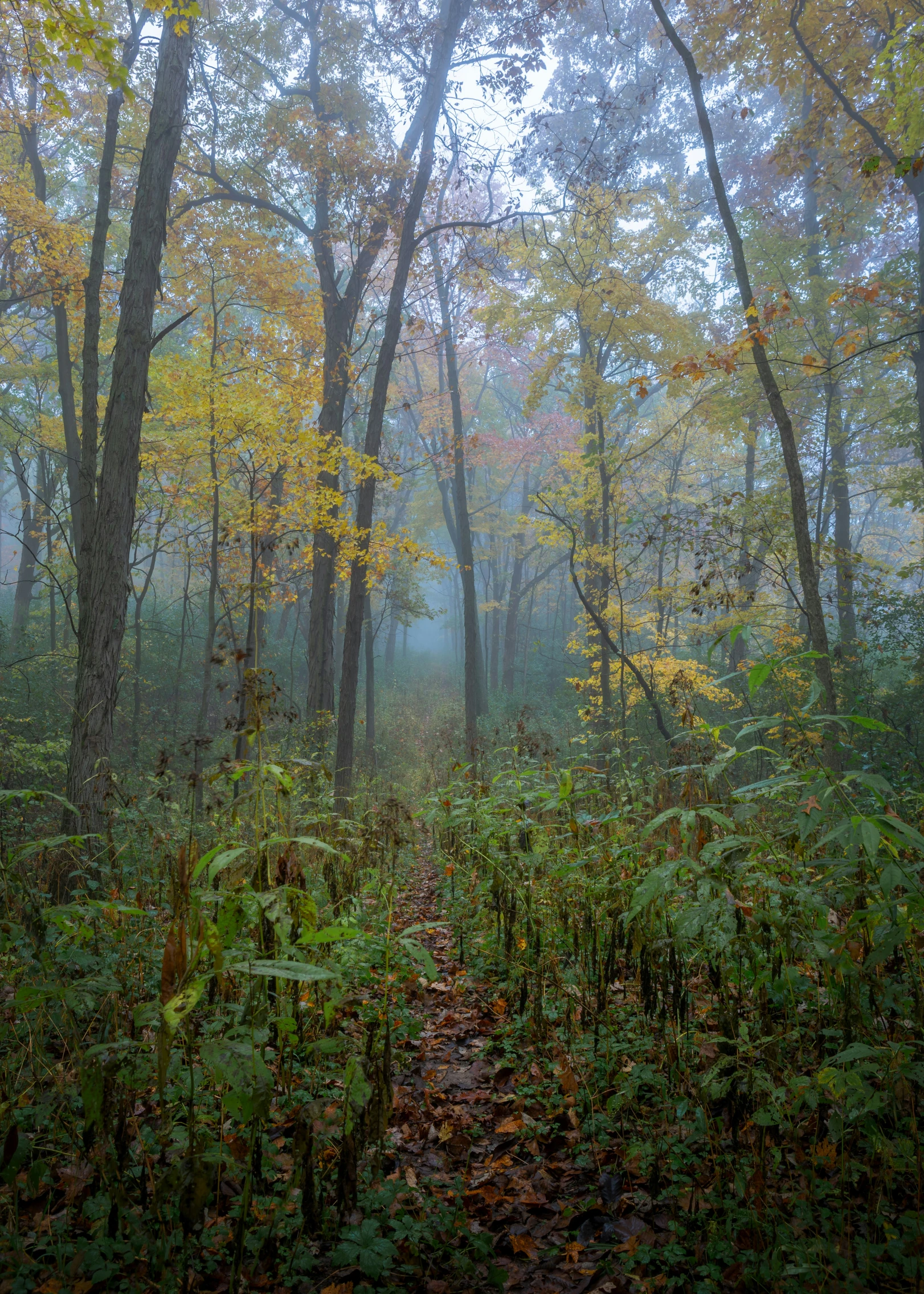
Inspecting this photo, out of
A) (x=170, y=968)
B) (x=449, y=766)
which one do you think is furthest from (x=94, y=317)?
(x=170, y=968)

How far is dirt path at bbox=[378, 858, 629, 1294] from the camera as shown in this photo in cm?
192

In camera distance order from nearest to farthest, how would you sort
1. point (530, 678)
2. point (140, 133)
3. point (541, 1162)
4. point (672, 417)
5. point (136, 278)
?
point (541, 1162) → point (136, 278) → point (140, 133) → point (672, 417) → point (530, 678)

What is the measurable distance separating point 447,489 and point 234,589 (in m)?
7.26

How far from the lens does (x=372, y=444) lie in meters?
9.60

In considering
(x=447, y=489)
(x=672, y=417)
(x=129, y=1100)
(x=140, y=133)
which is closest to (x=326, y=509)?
(x=140, y=133)

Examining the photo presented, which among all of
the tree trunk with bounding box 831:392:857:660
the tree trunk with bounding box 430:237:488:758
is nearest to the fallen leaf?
the tree trunk with bounding box 831:392:857:660

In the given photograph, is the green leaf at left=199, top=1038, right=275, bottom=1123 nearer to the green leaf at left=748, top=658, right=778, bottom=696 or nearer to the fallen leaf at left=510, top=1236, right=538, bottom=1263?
the fallen leaf at left=510, top=1236, right=538, bottom=1263

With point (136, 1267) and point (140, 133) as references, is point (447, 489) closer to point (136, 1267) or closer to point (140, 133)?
point (140, 133)

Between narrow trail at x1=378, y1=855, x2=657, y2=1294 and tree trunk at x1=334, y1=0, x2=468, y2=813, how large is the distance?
20.2ft

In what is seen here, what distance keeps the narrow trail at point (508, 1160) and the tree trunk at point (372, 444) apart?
6165 millimetres

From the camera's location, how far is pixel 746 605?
26.1ft

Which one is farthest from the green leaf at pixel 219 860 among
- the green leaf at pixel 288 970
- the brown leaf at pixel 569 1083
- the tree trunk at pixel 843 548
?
the tree trunk at pixel 843 548

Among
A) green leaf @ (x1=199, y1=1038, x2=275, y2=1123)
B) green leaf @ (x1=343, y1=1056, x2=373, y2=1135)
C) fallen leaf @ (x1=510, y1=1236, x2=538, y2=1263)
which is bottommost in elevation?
fallen leaf @ (x1=510, y1=1236, x2=538, y2=1263)

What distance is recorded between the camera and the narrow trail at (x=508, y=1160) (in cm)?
191
